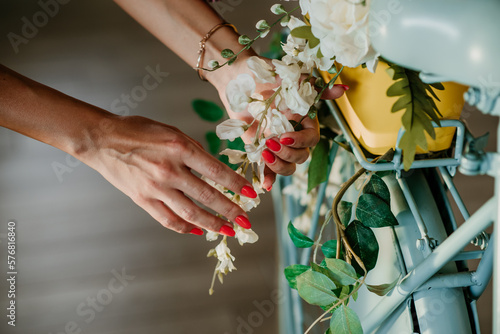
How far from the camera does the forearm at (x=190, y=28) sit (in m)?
0.80

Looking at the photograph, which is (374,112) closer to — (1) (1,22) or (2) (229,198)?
(2) (229,198)

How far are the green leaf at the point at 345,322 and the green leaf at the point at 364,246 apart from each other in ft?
0.15

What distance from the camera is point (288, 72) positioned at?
497 millimetres

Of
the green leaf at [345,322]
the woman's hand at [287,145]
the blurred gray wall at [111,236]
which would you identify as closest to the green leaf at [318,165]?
the woman's hand at [287,145]

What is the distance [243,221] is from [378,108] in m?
0.23

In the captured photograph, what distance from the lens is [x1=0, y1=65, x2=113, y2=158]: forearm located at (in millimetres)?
639

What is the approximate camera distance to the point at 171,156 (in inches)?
25.0

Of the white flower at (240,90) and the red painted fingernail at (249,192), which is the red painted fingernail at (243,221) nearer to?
the red painted fingernail at (249,192)

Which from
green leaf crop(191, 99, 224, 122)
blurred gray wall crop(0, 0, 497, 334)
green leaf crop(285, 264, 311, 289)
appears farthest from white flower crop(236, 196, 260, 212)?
blurred gray wall crop(0, 0, 497, 334)

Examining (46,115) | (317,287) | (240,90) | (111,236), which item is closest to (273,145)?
(240,90)

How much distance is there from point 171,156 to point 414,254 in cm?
35

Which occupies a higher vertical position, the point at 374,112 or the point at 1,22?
the point at 1,22

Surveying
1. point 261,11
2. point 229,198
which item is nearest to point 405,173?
point 229,198

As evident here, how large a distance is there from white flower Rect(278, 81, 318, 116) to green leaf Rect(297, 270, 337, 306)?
19 cm
